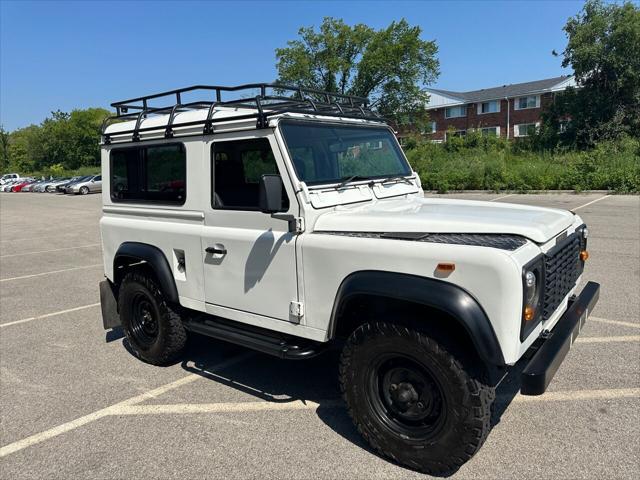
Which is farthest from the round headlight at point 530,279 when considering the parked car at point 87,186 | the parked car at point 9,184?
the parked car at point 9,184

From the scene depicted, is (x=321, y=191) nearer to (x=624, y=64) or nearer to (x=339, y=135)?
(x=339, y=135)

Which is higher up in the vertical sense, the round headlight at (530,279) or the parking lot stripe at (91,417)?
the round headlight at (530,279)

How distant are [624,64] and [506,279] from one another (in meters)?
33.0

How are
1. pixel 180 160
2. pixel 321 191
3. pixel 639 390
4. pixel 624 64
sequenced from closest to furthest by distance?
pixel 321 191 < pixel 639 390 < pixel 180 160 < pixel 624 64

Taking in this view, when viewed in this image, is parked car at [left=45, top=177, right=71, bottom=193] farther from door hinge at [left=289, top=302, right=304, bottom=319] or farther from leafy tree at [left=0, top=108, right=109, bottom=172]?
door hinge at [left=289, top=302, right=304, bottom=319]

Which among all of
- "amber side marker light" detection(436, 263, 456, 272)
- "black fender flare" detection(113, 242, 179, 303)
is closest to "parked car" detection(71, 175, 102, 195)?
"black fender flare" detection(113, 242, 179, 303)

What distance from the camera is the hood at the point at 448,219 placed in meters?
3.02

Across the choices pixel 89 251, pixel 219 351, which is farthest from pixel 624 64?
pixel 219 351

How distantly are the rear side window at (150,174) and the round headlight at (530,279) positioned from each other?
273cm

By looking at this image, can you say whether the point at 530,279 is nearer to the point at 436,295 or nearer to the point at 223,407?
the point at 436,295

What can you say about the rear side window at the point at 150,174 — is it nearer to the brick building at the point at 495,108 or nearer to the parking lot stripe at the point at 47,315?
the parking lot stripe at the point at 47,315

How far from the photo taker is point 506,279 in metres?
2.55

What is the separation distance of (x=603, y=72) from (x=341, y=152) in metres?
32.3

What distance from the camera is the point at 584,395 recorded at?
152 inches
